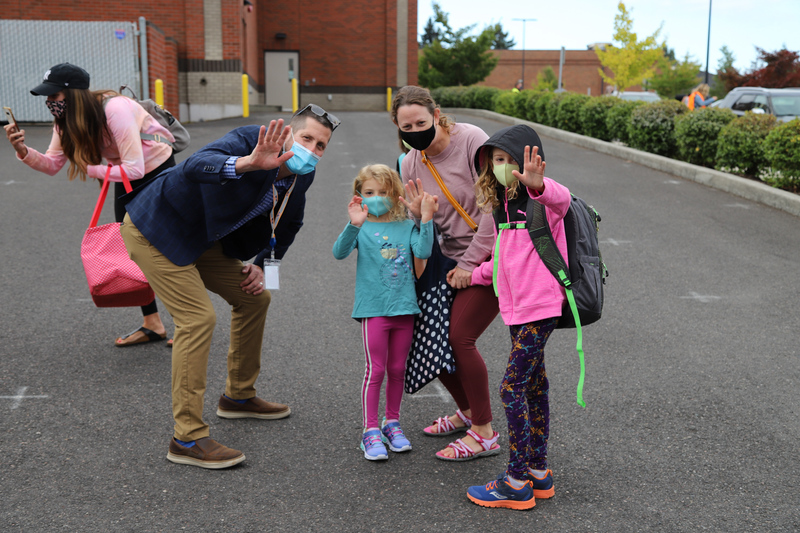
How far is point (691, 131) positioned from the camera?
12711mm

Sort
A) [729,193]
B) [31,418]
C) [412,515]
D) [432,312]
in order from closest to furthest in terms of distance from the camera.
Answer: [412,515]
[432,312]
[31,418]
[729,193]

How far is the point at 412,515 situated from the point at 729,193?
9.59 m

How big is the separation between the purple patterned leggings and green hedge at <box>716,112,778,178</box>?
9.26 m

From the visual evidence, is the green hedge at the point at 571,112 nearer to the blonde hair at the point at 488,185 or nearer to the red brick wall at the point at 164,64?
the red brick wall at the point at 164,64

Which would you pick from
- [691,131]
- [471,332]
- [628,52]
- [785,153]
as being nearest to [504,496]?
[471,332]

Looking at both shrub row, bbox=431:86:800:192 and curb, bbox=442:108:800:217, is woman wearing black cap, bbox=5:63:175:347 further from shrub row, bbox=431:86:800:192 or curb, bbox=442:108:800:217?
shrub row, bbox=431:86:800:192

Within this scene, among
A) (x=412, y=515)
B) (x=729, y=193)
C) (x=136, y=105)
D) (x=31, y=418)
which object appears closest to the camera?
(x=412, y=515)

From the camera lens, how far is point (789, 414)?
420 centimetres

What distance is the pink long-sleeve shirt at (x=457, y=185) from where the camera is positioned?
3.60 meters

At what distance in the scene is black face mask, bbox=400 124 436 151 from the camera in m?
3.53

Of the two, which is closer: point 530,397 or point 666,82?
point 530,397

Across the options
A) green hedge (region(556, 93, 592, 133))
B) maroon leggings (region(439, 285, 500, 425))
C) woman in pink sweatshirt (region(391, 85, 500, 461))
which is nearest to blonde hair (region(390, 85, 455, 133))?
woman in pink sweatshirt (region(391, 85, 500, 461))

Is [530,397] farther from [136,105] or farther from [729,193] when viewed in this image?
[729,193]

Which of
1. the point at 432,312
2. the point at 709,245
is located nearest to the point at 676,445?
the point at 432,312
